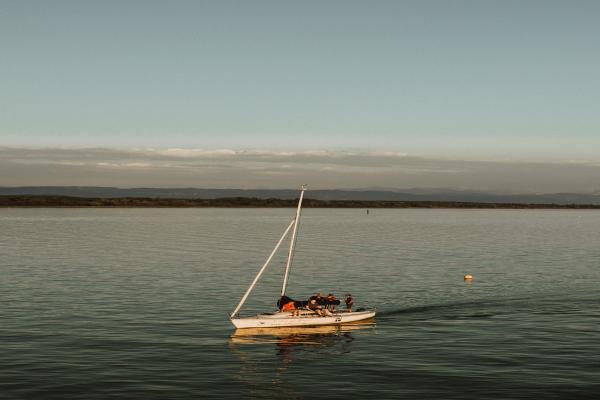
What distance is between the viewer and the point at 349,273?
3989 inches

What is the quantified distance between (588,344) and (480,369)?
40.3 feet

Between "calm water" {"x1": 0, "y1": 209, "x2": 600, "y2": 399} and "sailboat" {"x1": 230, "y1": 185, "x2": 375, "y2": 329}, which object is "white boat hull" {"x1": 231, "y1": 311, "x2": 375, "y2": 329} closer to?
"sailboat" {"x1": 230, "y1": 185, "x2": 375, "y2": 329}

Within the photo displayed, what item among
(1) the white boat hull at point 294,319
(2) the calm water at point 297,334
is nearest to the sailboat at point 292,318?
(1) the white boat hull at point 294,319

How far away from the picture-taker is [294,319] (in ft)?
196

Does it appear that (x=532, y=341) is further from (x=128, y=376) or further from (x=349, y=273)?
(x=349, y=273)

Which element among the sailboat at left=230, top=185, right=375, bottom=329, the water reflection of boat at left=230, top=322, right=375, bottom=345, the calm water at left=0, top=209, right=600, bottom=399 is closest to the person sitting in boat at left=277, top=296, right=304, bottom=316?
the sailboat at left=230, top=185, right=375, bottom=329

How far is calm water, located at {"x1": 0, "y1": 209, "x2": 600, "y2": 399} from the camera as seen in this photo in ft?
139

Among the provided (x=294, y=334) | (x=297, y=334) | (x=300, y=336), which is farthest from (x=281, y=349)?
(x=297, y=334)

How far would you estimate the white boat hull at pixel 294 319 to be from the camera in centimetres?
5795

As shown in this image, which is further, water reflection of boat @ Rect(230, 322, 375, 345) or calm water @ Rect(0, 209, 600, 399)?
water reflection of boat @ Rect(230, 322, 375, 345)

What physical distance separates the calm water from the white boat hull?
1.29 meters

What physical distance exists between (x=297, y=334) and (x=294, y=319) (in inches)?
61.7

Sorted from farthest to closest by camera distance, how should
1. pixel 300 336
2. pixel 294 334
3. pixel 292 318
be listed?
pixel 292 318
pixel 294 334
pixel 300 336

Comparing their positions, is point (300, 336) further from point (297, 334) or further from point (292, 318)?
point (292, 318)
